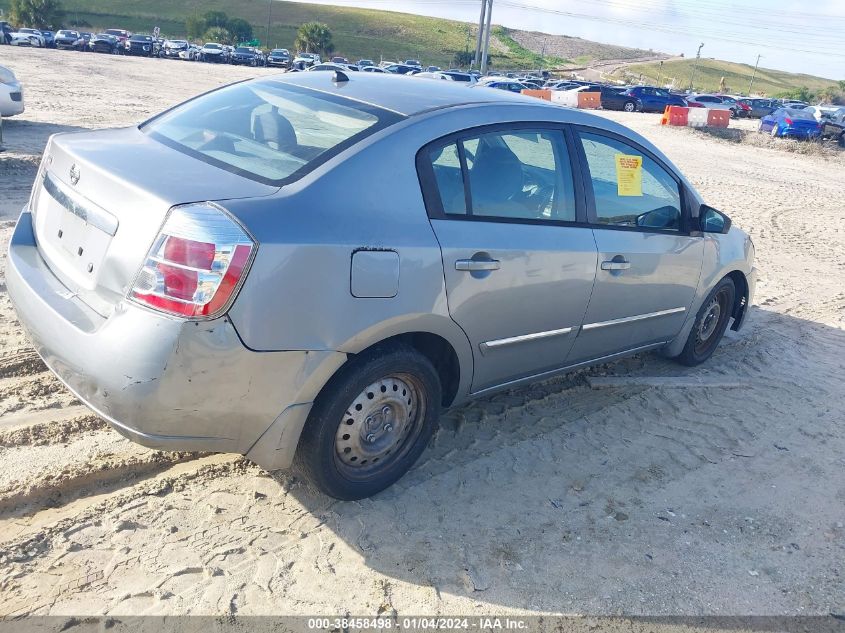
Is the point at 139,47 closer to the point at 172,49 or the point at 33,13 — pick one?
the point at 172,49

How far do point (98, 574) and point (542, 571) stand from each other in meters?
1.79

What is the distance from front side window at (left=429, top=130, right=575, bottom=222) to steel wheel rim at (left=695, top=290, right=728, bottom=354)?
6.73 feet

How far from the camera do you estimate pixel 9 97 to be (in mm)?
12055

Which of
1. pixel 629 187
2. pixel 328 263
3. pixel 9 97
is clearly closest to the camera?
pixel 328 263

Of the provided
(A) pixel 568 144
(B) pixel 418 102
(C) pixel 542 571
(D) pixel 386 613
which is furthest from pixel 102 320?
(A) pixel 568 144

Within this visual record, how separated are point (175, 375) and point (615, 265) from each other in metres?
2.54

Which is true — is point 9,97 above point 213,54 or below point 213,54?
above

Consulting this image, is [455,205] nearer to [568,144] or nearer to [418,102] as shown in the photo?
[418,102]

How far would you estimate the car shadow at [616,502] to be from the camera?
2.96 meters

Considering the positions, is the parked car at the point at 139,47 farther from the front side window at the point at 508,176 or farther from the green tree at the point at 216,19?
the front side window at the point at 508,176

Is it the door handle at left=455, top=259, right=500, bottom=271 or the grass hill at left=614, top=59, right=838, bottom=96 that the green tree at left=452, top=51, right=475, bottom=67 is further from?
the door handle at left=455, top=259, right=500, bottom=271

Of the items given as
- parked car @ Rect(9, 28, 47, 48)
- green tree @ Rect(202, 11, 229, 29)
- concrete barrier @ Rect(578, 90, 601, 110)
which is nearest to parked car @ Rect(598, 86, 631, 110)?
concrete barrier @ Rect(578, 90, 601, 110)

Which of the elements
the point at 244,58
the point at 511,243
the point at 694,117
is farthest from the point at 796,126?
the point at 244,58

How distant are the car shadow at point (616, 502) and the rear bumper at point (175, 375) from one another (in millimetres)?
711
